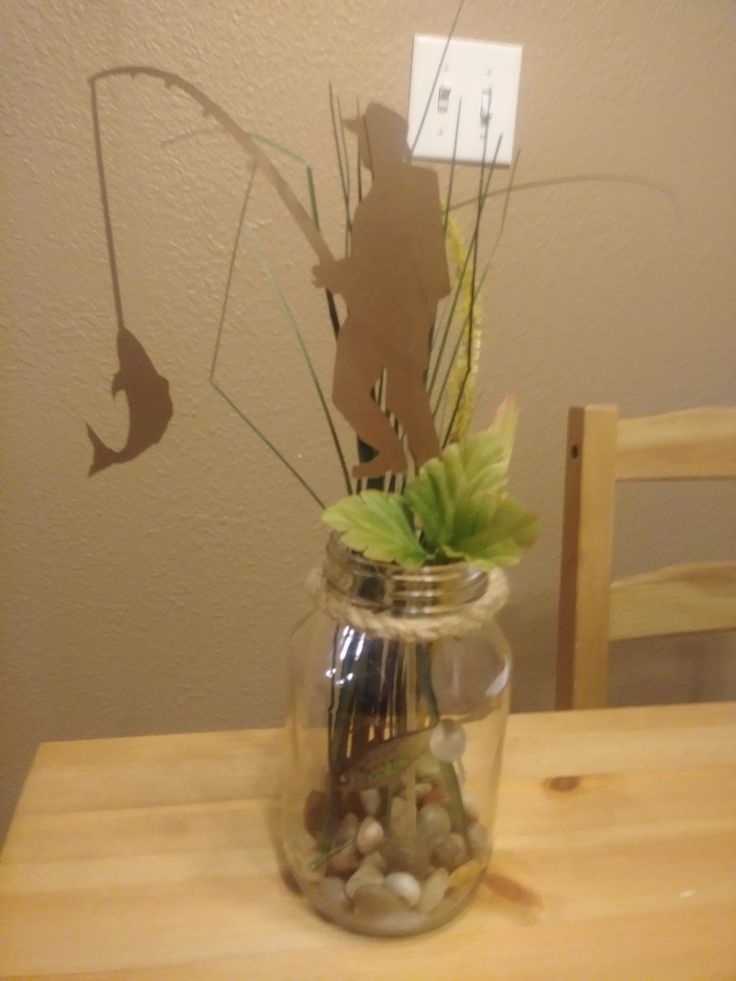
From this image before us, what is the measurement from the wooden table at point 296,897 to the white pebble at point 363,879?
3cm

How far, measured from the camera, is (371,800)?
461 mm

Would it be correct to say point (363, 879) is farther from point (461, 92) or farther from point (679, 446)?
point (461, 92)

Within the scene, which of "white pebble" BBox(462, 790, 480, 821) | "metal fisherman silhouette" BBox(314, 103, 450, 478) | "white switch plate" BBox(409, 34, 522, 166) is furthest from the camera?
"white switch plate" BBox(409, 34, 522, 166)

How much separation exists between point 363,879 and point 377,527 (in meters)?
0.20

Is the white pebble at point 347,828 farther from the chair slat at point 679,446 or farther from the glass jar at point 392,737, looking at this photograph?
the chair slat at point 679,446

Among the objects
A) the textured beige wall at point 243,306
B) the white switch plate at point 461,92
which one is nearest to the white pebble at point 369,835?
the textured beige wall at point 243,306

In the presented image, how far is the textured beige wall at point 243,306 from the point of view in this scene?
0.83m

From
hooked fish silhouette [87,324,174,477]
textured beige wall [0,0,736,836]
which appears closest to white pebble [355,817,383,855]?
hooked fish silhouette [87,324,174,477]

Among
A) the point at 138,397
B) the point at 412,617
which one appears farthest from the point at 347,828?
the point at 138,397

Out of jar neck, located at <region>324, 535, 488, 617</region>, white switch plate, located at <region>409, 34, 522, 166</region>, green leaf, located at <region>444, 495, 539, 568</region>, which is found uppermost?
white switch plate, located at <region>409, 34, 522, 166</region>

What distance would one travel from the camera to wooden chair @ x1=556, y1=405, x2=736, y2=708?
0.75 metres

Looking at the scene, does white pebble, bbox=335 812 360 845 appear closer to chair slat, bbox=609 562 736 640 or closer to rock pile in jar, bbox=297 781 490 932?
rock pile in jar, bbox=297 781 490 932

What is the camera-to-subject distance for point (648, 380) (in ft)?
3.38

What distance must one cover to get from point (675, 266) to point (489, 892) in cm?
79
